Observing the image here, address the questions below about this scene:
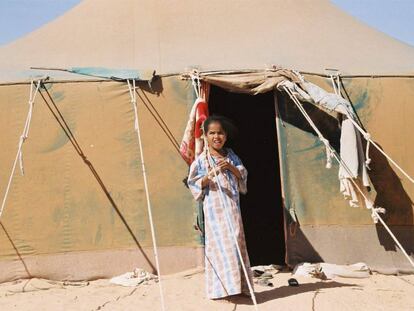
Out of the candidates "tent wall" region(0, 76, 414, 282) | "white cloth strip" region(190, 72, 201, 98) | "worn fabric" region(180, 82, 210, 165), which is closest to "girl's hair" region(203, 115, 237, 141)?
"worn fabric" region(180, 82, 210, 165)

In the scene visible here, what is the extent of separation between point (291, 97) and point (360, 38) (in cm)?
200

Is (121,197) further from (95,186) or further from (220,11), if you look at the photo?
(220,11)

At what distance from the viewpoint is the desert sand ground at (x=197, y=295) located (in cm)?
448

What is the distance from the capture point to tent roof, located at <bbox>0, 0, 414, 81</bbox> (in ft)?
19.8

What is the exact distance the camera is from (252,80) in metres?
5.55

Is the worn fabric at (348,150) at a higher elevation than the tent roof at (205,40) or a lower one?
lower

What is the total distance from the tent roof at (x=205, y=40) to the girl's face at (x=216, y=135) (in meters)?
1.58

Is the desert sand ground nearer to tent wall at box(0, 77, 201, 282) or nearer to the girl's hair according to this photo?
tent wall at box(0, 77, 201, 282)

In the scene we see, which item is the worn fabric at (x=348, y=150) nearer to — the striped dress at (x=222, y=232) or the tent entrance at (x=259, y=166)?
the striped dress at (x=222, y=232)

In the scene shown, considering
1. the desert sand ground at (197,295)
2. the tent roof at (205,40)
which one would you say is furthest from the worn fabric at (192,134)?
the desert sand ground at (197,295)

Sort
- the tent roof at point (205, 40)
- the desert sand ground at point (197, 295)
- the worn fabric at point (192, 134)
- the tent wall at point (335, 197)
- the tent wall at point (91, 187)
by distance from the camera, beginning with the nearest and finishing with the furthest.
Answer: the desert sand ground at point (197, 295)
the worn fabric at point (192, 134)
the tent wall at point (91, 187)
the tent wall at point (335, 197)
the tent roof at point (205, 40)

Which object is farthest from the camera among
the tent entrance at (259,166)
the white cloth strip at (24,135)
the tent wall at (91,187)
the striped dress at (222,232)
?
the tent entrance at (259,166)

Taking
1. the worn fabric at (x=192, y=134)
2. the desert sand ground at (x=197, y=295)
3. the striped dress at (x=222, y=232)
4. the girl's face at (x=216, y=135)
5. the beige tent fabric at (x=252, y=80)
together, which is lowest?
the desert sand ground at (x=197, y=295)

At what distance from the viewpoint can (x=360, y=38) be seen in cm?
696
